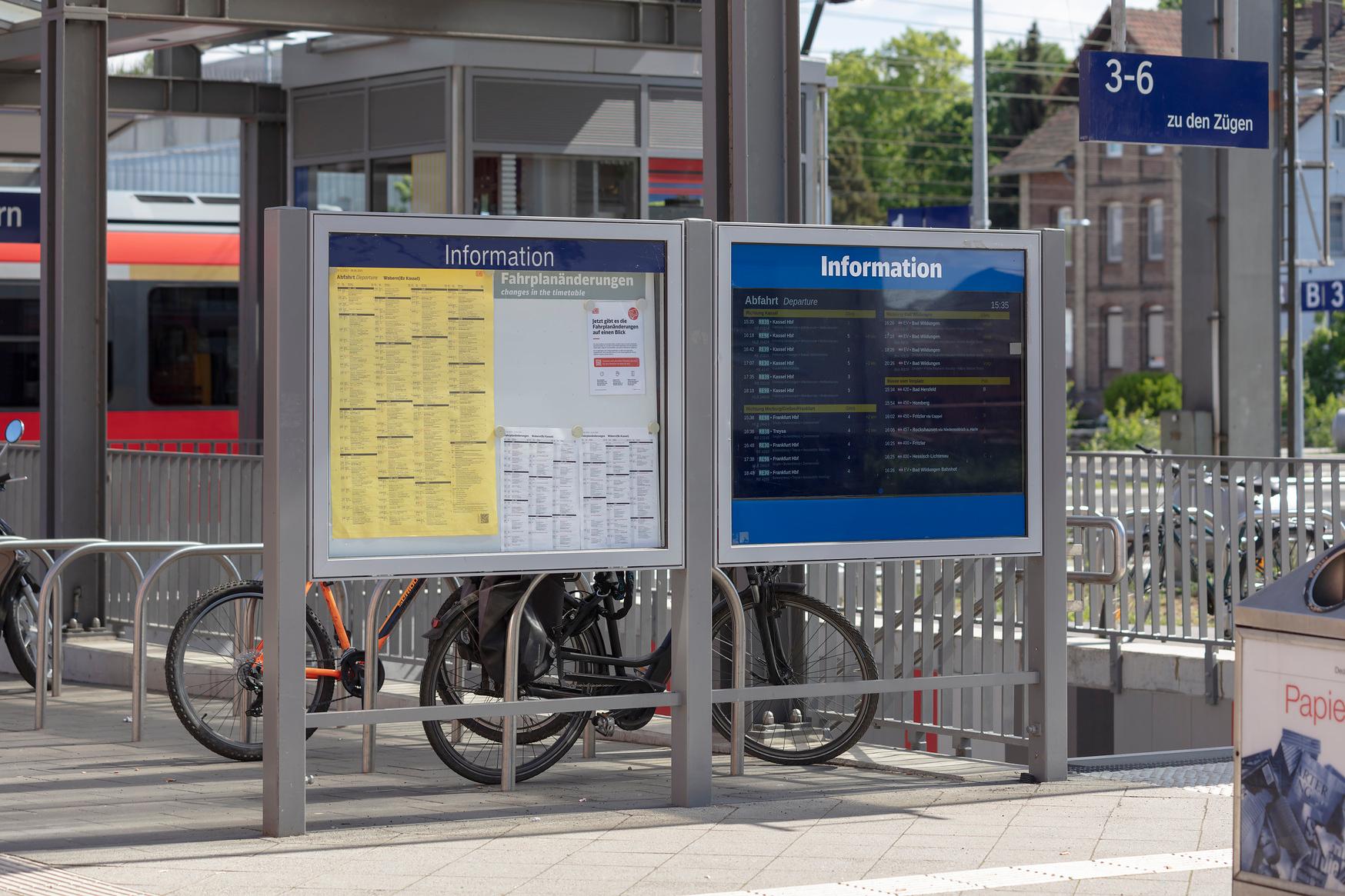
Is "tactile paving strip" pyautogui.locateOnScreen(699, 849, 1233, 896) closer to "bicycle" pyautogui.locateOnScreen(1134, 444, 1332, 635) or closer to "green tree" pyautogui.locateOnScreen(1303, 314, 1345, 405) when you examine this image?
"bicycle" pyautogui.locateOnScreen(1134, 444, 1332, 635)

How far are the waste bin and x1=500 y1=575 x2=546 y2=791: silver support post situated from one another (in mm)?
2931

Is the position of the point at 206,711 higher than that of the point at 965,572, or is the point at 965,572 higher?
the point at 965,572

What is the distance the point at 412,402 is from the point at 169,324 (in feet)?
50.1

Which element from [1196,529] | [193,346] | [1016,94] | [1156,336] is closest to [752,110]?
[1196,529]

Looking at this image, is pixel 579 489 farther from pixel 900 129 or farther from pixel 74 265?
pixel 900 129

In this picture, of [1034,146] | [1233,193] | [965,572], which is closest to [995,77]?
[1034,146]

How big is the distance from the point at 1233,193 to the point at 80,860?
1026cm

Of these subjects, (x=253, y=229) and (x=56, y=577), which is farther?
(x=253, y=229)

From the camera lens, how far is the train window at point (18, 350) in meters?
20.0

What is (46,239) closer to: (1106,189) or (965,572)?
(965,572)

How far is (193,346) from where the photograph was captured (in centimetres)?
2119

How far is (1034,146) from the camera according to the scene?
72.4 meters

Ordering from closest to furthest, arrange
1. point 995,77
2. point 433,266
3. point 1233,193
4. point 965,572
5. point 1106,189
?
point 433,266 < point 965,572 < point 1233,193 < point 1106,189 < point 995,77

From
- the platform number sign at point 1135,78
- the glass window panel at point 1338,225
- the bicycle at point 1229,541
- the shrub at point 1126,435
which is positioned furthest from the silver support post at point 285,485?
the glass window panel at point 1338,225
